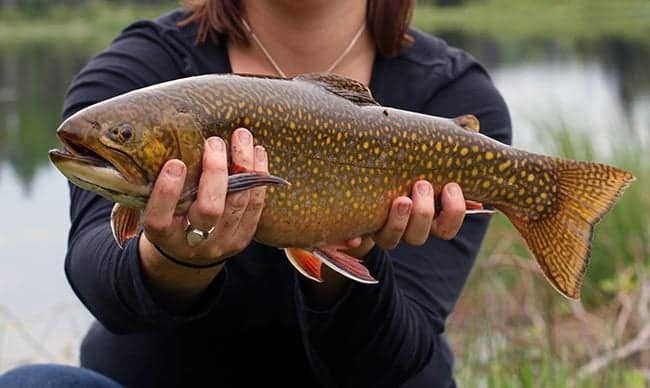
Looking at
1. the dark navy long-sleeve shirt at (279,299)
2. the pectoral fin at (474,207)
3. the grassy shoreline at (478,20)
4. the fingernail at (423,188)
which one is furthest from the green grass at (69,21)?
the fingernail at (423,188)

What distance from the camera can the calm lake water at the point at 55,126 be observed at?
5832mm

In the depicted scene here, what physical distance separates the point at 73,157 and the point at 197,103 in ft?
0.85

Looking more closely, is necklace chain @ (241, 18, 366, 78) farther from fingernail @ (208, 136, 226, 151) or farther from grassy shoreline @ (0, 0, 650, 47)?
grassy shoreline @ (0, 0, 650, 47)

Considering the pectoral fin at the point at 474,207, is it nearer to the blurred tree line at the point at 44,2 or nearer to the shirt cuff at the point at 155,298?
the shirt cuff at the point at 155,298

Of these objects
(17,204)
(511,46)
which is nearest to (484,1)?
(511,46)

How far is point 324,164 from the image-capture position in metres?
1.98

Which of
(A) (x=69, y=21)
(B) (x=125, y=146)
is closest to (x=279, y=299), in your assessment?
(B) (x=125, y=146)

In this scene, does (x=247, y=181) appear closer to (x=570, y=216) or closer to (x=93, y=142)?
(x=93, y=142)

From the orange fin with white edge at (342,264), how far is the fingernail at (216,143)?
349 mm

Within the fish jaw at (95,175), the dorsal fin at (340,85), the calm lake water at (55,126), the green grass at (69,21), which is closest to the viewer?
the fish jaw at (95,175)

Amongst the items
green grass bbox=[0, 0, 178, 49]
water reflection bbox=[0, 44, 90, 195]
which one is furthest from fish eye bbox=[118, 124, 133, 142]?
green grass bbox=[0, 0, 178, 49]

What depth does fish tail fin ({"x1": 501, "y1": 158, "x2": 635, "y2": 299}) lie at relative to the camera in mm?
2238

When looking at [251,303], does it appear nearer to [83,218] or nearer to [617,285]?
[83,218]

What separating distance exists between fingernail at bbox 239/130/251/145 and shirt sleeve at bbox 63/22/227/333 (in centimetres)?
51
